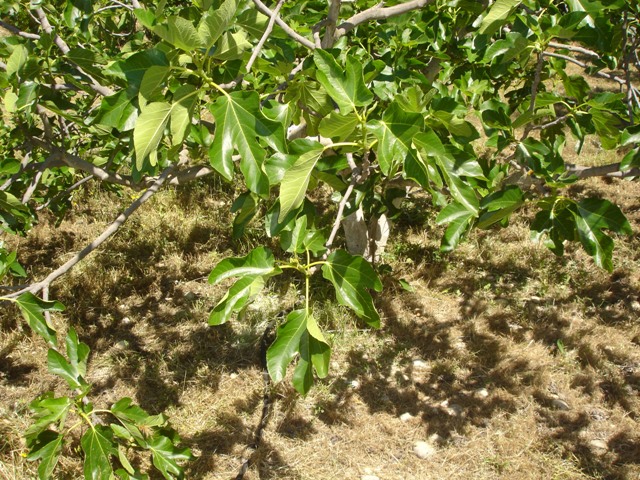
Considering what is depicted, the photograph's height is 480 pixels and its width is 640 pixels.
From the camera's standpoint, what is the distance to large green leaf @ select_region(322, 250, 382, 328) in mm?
1414

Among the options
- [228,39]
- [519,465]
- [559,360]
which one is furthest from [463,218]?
[559,360]

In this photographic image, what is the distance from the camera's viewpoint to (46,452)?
167 centimetres

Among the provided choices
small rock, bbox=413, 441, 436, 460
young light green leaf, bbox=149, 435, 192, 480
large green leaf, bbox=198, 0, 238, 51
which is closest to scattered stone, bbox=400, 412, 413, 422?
small rock, bbox=413, 441, 436, 460

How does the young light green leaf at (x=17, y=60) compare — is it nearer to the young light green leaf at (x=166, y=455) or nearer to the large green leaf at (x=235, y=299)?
the large green leaf at (x=235, y=299)

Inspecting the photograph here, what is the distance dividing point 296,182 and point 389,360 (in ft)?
6.58

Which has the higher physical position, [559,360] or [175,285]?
[559,360]

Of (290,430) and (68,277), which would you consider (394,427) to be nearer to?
(290,430)

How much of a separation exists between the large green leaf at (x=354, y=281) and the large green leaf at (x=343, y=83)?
15.5 inches

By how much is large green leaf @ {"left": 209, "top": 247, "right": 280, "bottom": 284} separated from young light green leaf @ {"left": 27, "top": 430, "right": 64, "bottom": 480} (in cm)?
77

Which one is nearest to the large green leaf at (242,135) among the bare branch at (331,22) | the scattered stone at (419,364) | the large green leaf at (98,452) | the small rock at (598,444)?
the bare branch at (331,22)

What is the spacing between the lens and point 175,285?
→ 3.74 meters

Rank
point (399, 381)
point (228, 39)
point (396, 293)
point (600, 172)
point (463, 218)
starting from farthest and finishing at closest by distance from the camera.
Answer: point (396, 293), point (399, 381), point (600, 172), point (463, 218), point (228, 39)

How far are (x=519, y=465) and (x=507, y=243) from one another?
188 centimetres

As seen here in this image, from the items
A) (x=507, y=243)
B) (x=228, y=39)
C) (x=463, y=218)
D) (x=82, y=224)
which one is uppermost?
(x=228, y=39)
